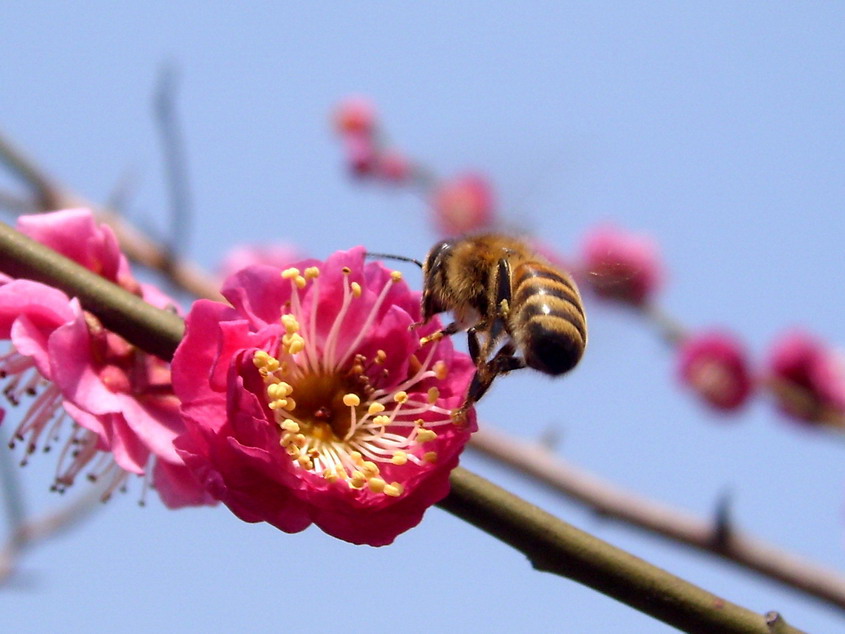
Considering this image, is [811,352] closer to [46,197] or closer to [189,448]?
[46,197]

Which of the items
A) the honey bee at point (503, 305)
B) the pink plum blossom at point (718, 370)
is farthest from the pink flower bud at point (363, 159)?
the honey bee at point (503, 305)

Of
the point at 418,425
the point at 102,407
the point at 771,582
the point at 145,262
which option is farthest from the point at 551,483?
the point at 102,407

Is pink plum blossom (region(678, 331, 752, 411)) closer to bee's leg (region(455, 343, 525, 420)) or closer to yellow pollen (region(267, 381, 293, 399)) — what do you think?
bee's leg (region(455, 343, 525, 420))

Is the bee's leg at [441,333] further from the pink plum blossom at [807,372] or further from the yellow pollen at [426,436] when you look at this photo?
the pink plum blossom at [807,372]

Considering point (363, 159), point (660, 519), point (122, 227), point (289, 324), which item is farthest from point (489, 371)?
point (363, 159)

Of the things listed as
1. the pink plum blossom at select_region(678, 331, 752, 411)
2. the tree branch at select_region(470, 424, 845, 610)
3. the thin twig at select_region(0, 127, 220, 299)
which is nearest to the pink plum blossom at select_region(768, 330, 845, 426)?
the pink plum blossom at select_region(678, 331, 752, 411)
